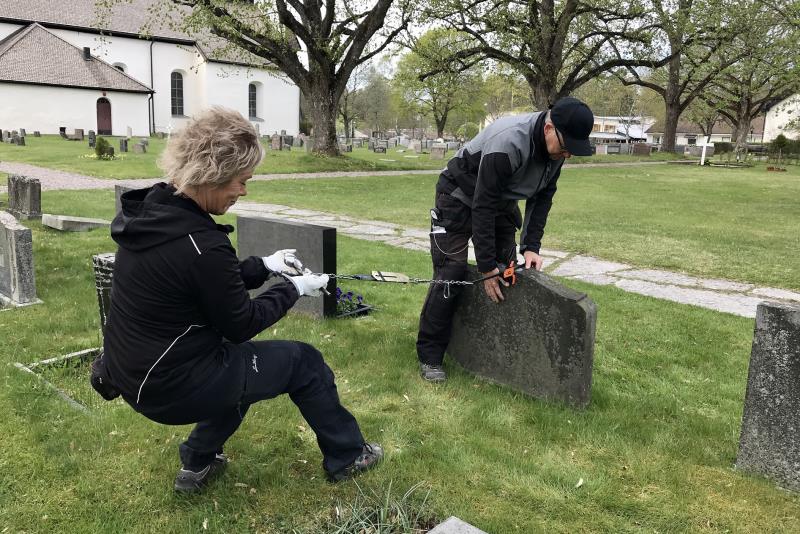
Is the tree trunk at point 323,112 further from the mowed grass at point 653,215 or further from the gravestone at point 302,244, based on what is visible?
the gravestone at point 302,244

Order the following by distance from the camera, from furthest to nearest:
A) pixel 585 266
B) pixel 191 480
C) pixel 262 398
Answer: pixel 585 266 → pixel 191 480 → pixel 262 398

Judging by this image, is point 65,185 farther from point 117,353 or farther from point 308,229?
point 117,353

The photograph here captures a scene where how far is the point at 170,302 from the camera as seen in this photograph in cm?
221

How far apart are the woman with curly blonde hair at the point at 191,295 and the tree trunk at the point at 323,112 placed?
20.4m

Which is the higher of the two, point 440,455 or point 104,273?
point 104,273

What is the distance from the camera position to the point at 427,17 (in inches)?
930

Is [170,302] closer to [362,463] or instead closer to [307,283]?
[307,283]

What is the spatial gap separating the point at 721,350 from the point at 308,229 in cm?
347

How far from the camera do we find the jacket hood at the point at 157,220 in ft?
7.07

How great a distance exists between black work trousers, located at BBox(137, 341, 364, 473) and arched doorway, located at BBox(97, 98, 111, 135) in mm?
49639

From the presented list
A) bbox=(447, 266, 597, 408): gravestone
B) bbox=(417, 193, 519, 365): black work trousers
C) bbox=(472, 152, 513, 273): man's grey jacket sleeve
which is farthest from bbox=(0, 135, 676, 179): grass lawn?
bbox=(472, 152, 513, 273): man's grey jacket sleeve

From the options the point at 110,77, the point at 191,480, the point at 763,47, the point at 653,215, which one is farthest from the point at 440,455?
the point at 110,77

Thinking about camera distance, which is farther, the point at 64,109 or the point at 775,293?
the point at 64,109

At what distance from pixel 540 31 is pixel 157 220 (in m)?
25.8
